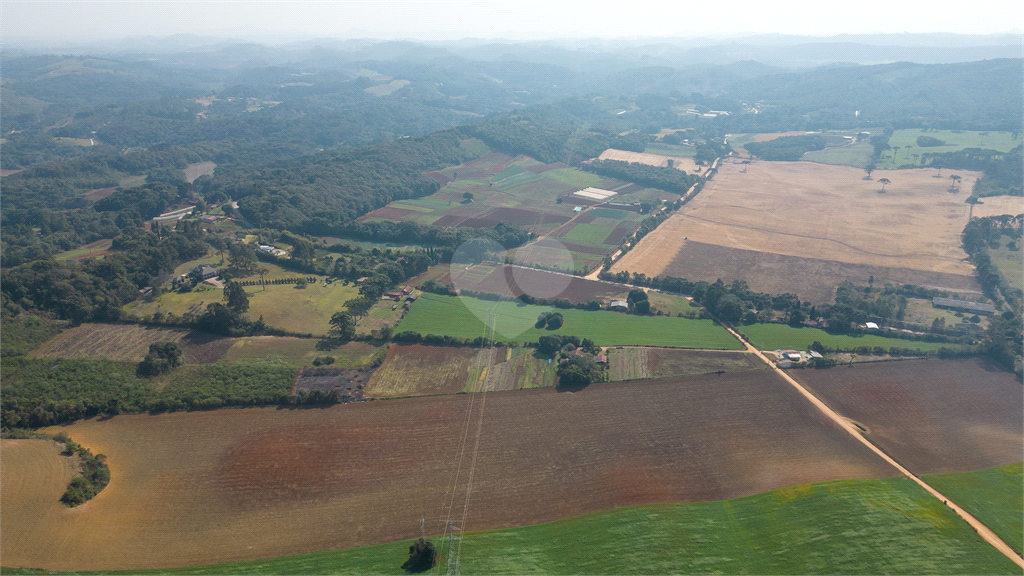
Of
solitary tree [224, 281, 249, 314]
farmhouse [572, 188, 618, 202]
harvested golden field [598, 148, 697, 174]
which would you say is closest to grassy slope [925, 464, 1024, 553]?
solitary tree [224, 281, 249, 314]

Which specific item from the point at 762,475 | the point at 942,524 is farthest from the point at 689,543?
the point at 942,524

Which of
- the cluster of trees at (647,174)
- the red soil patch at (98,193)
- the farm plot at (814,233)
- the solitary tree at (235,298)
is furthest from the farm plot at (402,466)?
the red soil patch at (98,193)

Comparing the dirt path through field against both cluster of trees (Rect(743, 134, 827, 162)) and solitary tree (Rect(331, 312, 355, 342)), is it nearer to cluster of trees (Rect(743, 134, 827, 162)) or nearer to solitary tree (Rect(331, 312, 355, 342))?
solitary tree (Rect(331, 312, 355, 342))

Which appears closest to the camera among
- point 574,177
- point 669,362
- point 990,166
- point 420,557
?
point 420,557

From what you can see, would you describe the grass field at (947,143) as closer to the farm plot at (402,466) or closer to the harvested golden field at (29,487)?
the farm plot at (402,466)

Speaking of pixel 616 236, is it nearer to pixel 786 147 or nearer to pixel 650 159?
pixel 650 159

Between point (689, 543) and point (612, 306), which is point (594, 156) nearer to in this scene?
point (612, 306)

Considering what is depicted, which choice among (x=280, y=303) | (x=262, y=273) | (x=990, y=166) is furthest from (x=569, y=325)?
(x=990, y=166)
